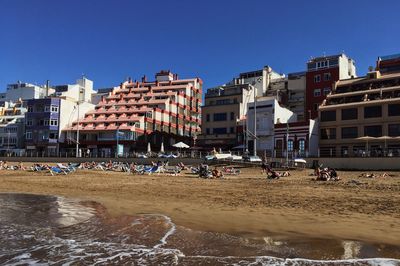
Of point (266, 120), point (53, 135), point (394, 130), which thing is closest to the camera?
point (394, 130)

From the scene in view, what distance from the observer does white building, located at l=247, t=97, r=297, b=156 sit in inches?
2549

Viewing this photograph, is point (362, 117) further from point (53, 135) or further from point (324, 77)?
point (53, 135)

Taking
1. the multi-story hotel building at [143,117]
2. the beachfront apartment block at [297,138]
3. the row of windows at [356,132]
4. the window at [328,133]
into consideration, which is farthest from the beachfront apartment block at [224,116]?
the row of windows at [356,132]

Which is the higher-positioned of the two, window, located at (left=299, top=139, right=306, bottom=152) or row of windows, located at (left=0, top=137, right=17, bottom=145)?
row of windows, located at (left=0, top=137, right=17, bottom=145)

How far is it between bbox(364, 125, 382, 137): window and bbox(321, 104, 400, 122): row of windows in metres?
1.61

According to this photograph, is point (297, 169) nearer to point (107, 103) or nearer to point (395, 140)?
point (395, 140)

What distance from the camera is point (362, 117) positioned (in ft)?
188

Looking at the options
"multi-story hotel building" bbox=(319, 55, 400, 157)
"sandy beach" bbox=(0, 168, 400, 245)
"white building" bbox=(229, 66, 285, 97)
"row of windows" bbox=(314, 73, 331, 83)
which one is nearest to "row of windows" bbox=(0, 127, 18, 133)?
"white building" bbox=(229, 66, 285, 97)

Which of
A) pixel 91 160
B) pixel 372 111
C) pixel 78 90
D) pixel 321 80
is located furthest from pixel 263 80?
pixel 78 90

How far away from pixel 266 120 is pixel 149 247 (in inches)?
2263

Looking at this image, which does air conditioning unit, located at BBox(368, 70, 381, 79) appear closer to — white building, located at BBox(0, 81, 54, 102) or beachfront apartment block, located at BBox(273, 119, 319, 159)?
beachfront apartment block, located at BBox(273, 119, 319, 159)

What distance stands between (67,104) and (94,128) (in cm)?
1017

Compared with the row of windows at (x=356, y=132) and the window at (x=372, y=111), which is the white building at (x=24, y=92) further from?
the window at (x=372, y=111)

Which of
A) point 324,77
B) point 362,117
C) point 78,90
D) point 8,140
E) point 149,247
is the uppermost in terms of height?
point 78,90
